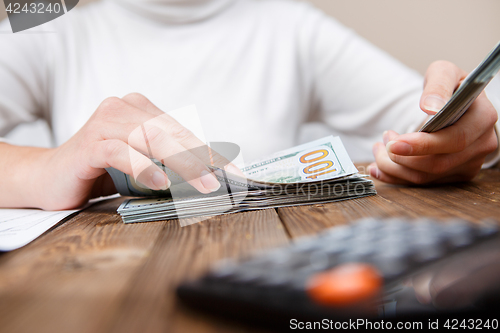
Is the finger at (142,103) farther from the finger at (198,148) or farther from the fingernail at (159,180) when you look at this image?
the fingernail at (159,180)

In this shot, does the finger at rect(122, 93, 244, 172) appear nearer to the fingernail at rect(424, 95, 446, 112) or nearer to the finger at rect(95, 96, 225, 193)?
the finger at rect(95, 96, 225, 193)

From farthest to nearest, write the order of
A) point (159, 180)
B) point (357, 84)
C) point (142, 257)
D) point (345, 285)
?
point (357, 84) < point (159, 180) < point (142, 257) < point (345, 285)

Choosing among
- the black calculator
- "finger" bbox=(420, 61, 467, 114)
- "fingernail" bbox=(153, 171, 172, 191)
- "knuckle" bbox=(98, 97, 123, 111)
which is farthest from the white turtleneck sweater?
the black calculator

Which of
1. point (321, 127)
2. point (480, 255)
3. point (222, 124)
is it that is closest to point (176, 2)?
point (222, 124)

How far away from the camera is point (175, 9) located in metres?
1.18

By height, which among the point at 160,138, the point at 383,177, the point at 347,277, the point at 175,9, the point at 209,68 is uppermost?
the point at 175,9

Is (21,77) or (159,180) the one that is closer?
(159,180)

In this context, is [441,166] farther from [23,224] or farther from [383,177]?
[23,224]

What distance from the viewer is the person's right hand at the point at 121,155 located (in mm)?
497

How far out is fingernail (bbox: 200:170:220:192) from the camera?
495 mm

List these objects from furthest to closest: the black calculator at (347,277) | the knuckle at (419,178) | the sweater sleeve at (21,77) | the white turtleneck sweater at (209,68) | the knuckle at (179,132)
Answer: the white turtleneck sweater at (209,68), the sweater sleeve at (21,77), the knuckle at (419,178), the knuckle at (179,132), the black calculator at (347,277)

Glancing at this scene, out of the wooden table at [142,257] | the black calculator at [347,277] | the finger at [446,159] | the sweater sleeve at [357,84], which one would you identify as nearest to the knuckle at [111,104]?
the wooden table at [142,257]

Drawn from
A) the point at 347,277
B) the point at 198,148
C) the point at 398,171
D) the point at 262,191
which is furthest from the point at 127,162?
the point at 398,171

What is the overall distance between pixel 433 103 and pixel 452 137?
7cm
